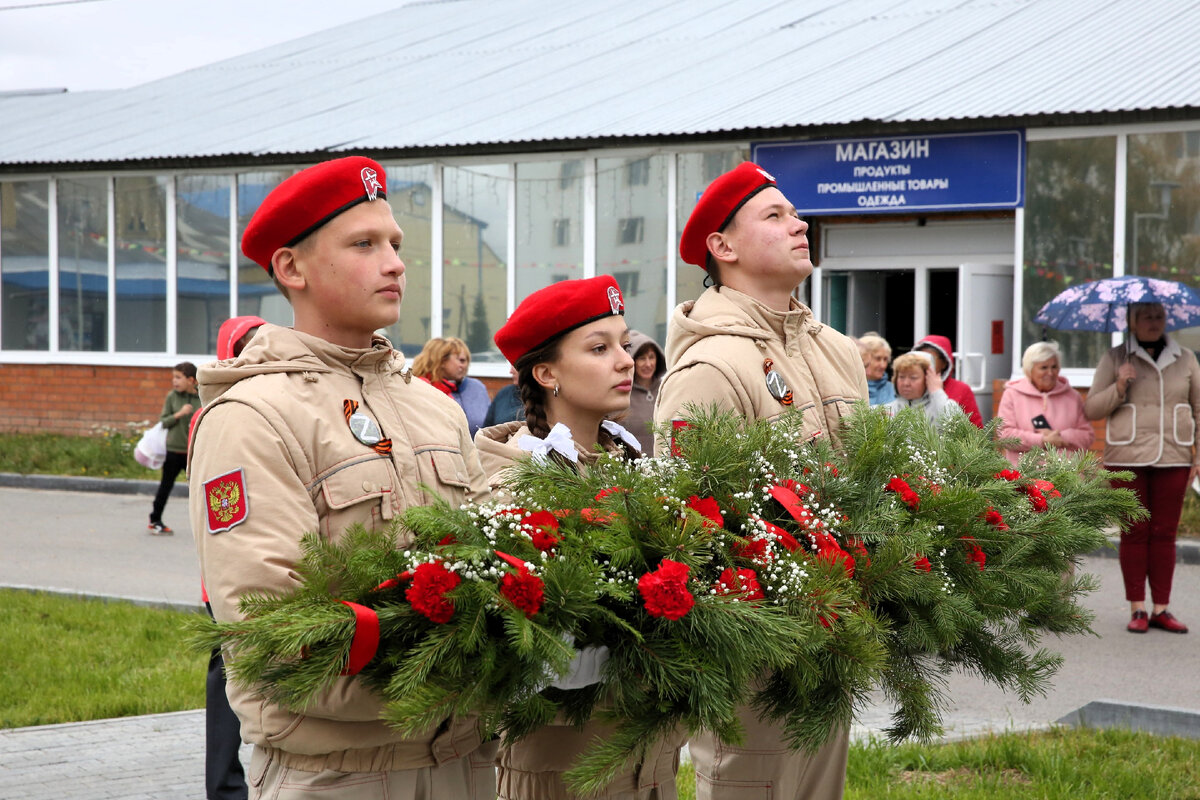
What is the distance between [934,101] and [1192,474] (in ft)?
20.7

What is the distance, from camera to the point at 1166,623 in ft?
26.6

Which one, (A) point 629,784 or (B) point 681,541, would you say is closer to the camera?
(B) point 681,541

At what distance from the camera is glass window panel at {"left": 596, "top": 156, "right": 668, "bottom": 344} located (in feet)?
49.5

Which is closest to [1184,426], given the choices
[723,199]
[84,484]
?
[723,199]

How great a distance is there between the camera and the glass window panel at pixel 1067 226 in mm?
12781

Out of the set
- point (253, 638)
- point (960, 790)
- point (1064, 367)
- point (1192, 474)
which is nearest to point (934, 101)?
point (1064, 367)

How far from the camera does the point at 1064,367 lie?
1299 cm

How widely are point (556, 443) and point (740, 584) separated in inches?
38.2

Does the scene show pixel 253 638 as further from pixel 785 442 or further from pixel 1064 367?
pixel 1064 367

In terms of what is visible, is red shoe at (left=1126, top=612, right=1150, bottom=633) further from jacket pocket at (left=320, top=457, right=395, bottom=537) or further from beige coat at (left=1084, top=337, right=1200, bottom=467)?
jacket pocket at (left=320, top=457, right=395, bottom=537)

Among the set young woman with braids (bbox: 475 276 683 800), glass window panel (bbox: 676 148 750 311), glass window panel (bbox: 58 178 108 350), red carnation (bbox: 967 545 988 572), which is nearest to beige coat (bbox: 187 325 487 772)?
young woman with braids (bbox: 475 276 683 800)

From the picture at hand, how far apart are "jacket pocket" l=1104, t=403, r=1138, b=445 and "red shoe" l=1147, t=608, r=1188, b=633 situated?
1.07m

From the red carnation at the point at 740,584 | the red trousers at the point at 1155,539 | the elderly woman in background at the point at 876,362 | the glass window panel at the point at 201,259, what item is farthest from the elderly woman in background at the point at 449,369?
the glass window panel at the point at 201,259

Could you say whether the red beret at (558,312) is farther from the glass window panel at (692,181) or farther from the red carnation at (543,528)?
the glass window panel at (692,181)
